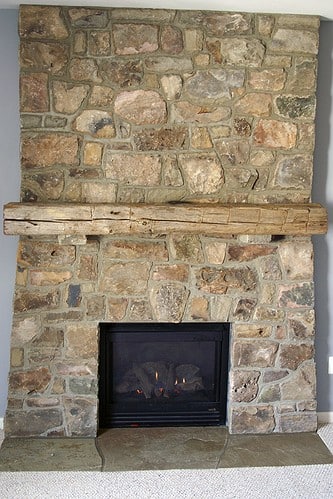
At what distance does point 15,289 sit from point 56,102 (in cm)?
99

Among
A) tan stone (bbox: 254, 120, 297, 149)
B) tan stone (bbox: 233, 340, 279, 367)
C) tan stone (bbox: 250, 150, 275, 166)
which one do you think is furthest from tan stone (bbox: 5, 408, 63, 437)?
tan stone (bbox: 254, 120, 297, 149)

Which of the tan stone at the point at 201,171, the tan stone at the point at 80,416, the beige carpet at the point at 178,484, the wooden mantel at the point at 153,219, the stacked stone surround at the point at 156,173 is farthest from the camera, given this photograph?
the tan stone at the point at 80,416

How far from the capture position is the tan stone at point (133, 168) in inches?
119

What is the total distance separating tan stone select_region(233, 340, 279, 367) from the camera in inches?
127

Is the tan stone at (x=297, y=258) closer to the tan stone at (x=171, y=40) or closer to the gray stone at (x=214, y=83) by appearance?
the gray stone at (x=214, y=83)

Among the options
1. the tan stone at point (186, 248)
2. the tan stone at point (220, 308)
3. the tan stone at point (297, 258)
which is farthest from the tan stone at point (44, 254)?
the tan stone at point (297, 258)

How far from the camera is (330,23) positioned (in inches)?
123

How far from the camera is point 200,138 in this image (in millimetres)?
3055

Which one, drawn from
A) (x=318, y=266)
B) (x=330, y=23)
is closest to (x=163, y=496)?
(x=318, y=266)

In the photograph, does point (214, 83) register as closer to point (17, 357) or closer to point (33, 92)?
point (33, 92)

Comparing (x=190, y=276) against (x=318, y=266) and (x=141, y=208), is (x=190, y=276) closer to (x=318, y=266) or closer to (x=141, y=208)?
(x=141, y=208)

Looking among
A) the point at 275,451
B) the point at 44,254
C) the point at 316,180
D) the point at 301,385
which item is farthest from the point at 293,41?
the point at 275,451

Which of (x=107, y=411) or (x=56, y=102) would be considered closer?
(x=56, y=102)

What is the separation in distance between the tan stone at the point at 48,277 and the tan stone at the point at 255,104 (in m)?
1.25
